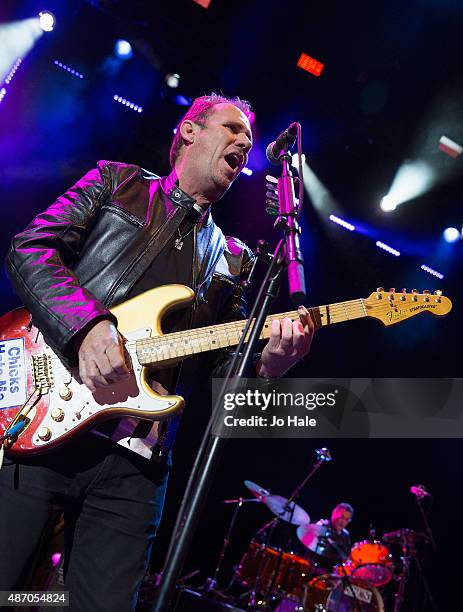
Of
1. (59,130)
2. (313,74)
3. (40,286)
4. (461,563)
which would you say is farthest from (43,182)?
(461,563)

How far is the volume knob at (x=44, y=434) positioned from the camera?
2012 millimetres

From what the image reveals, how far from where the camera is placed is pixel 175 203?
277cm

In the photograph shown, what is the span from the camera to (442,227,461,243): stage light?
25.9ft

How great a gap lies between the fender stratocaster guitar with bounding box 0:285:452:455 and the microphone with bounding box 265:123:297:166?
0.76 metres

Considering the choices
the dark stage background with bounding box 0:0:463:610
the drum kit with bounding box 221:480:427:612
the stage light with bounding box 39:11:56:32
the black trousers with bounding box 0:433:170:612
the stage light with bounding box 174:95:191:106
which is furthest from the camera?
the drum kit with bounding box 221:480:427:612

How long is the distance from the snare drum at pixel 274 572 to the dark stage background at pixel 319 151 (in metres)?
1.55

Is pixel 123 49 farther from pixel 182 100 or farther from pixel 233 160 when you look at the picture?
pixel 233 160

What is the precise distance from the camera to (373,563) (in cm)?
751

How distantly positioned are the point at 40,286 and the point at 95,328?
1.06 feet

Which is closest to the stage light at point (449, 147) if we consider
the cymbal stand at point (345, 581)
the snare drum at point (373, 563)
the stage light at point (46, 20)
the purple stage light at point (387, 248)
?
the purple stage light at point (387, 248)

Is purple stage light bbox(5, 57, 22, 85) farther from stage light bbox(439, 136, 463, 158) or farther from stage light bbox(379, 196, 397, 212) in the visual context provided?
stage light bbox(439, 136, 463, 158)

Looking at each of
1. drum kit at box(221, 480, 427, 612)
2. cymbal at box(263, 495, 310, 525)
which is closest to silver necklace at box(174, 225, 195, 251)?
drum kit at box(221, 480, 427, 612)

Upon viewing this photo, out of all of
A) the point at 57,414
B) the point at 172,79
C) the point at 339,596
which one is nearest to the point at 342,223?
the point at 172,79

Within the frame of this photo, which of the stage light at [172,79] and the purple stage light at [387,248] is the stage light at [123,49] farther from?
the purple stage light at [387,248]
